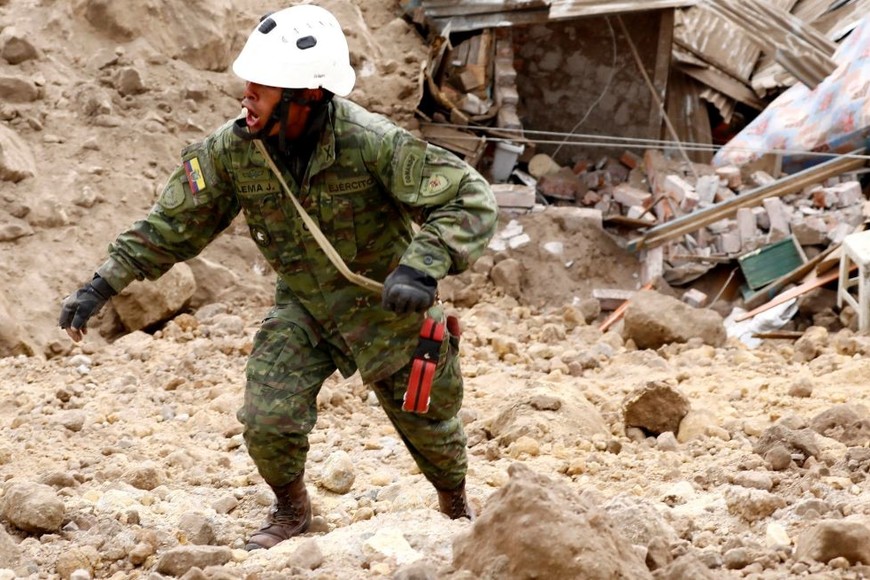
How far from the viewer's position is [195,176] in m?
4.42

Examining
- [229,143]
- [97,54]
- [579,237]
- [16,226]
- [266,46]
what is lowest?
[579,237]

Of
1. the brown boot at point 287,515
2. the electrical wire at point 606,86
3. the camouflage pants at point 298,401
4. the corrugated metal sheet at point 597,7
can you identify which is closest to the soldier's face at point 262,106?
the camouflage pants at point 298,401

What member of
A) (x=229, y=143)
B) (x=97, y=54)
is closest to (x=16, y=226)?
(x=97, y=54)

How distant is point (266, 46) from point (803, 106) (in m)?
9.13

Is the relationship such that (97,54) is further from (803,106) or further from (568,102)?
(803,106)

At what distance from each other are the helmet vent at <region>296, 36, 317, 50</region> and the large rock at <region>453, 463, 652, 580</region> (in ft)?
5.65

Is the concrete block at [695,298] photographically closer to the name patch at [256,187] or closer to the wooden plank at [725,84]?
the wooden plank at [725,84]

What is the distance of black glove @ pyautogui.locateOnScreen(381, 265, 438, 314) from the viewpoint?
3.87 meters

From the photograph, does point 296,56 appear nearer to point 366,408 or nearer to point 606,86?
point 366,408

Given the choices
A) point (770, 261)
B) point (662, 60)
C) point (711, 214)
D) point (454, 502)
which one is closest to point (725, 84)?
point (662, 60)

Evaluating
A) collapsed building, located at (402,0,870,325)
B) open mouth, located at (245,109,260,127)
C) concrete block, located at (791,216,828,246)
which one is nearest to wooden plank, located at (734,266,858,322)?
collapsed building, located at (402,0,870,325)

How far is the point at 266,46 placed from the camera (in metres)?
4.24

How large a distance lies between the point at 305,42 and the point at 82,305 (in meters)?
1.19

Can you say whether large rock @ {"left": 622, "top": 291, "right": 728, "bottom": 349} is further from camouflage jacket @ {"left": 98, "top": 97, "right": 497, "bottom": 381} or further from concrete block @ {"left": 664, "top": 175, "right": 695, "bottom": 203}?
camouflage jacket @ {"left": 98, "top": 97, "right": 497, "bottom": 381}
